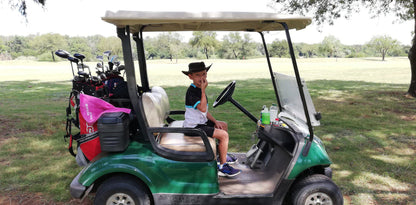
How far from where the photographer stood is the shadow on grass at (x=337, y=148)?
3.50 meters

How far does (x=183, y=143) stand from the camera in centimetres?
289

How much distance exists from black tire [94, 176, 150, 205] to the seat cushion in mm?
476

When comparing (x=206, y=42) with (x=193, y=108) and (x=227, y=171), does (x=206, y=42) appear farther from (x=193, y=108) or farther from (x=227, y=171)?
(x=227, y=171)

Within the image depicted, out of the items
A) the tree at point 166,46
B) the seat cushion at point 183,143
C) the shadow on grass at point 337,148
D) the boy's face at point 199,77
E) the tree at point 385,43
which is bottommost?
the shadow on grass at point 337,148

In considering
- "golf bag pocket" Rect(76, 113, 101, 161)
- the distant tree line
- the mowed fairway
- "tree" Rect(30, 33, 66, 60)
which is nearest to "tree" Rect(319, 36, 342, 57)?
the distant tree line

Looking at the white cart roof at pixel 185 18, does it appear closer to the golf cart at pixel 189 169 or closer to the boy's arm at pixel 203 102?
the golf cart at pixel 189 169

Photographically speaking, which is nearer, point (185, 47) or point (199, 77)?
point (199, 77)

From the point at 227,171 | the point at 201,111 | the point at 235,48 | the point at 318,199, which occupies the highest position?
the point at 235,48

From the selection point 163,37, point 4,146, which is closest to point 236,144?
point 4,146

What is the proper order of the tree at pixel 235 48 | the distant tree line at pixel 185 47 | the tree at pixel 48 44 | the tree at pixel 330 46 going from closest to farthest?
1. the distant tree line at pixel 185 47
2. the tree at pixel 235 48
3. the tree at pixel 48 44
4. the tree at pixel 330 46

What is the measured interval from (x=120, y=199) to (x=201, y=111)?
3.86ft

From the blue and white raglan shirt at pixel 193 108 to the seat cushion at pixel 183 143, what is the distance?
17cm

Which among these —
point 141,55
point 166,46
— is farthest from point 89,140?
point 166,46

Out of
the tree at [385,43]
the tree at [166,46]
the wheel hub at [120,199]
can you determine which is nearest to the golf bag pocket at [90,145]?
the wheel hub at [120,199]
